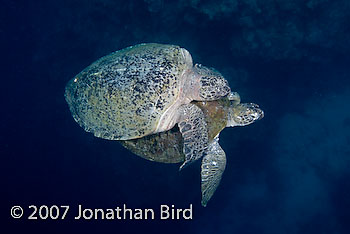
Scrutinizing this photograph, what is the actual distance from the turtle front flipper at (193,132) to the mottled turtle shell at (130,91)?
0.31 m

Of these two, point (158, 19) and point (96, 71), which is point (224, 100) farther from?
point (158, 19)

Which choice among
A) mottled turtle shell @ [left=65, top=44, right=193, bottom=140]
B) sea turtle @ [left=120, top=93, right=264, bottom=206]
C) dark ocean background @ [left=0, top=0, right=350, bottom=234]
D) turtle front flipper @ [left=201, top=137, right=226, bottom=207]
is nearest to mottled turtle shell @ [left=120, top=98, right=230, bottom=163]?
sea turtle @ [left=120, top=93, right=264, bottom=206]

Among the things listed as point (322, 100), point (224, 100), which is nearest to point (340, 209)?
point (322, 100)

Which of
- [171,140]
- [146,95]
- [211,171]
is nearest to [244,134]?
[211,171]

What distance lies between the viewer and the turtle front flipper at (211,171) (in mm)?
3289

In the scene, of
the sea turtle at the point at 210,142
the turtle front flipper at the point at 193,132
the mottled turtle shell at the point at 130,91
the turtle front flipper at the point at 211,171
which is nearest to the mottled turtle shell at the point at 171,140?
the sea turtle at the point at 210,142

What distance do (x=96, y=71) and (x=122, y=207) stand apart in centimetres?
612

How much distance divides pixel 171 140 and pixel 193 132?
0.43 meters

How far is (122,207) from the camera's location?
7.80m

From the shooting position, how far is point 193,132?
2.94m

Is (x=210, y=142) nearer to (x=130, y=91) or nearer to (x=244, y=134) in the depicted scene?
(x=130, y=91)

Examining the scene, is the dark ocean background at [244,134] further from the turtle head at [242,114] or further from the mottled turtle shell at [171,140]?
the mottled turtle shell at [171,140]

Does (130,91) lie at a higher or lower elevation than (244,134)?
lower

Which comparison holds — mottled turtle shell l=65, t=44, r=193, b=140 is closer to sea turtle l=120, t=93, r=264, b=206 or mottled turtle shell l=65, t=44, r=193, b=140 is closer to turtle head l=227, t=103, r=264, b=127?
sea turtle l=120, t=93, r=264, b=206
